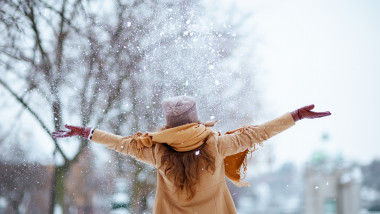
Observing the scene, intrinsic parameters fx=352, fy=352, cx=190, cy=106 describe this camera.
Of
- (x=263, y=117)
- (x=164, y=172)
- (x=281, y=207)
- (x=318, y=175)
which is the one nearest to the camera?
(x=164, y=172)

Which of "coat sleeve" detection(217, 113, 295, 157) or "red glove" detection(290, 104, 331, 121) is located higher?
"red glove" detection(290, 104, 331, 121)

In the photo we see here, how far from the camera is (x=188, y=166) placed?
1.19 metres

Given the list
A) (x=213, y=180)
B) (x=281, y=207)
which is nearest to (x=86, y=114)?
(x=213, y=180)

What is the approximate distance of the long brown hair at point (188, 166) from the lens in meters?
A: 1.19

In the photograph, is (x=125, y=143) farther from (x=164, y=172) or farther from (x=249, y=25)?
(x=249, y=25)

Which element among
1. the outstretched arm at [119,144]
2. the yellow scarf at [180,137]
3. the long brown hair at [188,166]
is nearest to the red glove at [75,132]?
Answer: the outstretched arm at [119,144]

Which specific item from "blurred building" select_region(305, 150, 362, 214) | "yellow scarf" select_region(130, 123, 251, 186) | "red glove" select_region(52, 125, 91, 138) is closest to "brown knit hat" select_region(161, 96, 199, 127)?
"yellow scarf" select_region(130, 123, 251, 186)

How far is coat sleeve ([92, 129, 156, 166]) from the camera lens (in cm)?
121

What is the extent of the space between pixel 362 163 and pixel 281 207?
3369 millimetres

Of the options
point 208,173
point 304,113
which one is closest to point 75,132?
point 208,173

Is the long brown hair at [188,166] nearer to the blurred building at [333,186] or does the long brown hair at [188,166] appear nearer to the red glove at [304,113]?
the red glove at [304,113]

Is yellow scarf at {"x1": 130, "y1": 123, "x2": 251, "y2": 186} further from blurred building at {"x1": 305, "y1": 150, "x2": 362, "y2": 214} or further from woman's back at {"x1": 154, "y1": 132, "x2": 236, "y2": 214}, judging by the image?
blurred building at {"x1": 305, "y1": 150, "x2": 362, "y2": 214}

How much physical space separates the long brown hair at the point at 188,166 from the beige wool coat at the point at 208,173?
0.02 m

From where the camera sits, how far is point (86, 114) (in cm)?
231
